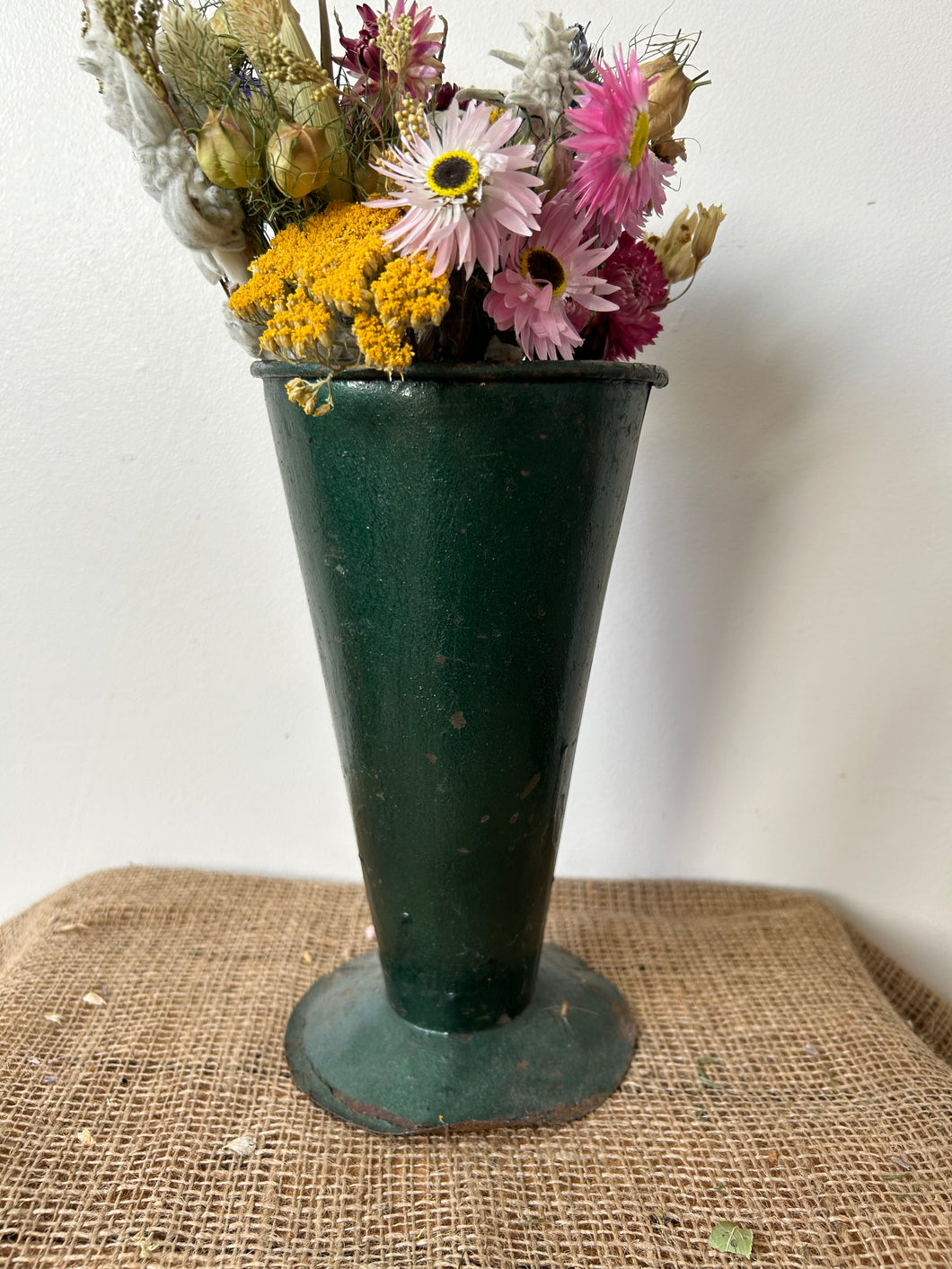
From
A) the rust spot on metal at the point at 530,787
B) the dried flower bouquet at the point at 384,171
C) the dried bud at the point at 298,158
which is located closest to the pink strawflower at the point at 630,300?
the dried flower bouquet at the point at 384,171

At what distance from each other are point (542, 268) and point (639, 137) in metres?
0.11

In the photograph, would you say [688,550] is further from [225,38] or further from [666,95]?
[225,38]

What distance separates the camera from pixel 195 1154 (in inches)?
31.9

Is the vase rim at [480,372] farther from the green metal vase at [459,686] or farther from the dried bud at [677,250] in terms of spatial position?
the dried bud at [677,250]

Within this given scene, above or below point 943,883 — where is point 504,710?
above

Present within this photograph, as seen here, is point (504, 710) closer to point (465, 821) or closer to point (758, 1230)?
point (465, 821)

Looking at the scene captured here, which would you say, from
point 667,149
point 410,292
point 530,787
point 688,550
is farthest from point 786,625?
point 410,292

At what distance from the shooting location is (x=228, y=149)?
62 cm

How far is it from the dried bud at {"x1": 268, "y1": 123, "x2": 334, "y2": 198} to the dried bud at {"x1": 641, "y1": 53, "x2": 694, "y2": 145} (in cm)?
24

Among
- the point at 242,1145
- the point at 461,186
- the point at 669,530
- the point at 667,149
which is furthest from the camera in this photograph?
the point at 669,530

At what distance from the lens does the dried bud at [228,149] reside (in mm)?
616

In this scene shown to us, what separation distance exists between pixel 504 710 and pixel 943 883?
2.68ft

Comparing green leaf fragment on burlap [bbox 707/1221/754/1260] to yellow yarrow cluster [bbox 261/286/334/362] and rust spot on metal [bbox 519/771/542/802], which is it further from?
yellow yarrow cluster [bbox 261/286/334/362]

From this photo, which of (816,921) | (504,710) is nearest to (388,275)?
(504,710)
